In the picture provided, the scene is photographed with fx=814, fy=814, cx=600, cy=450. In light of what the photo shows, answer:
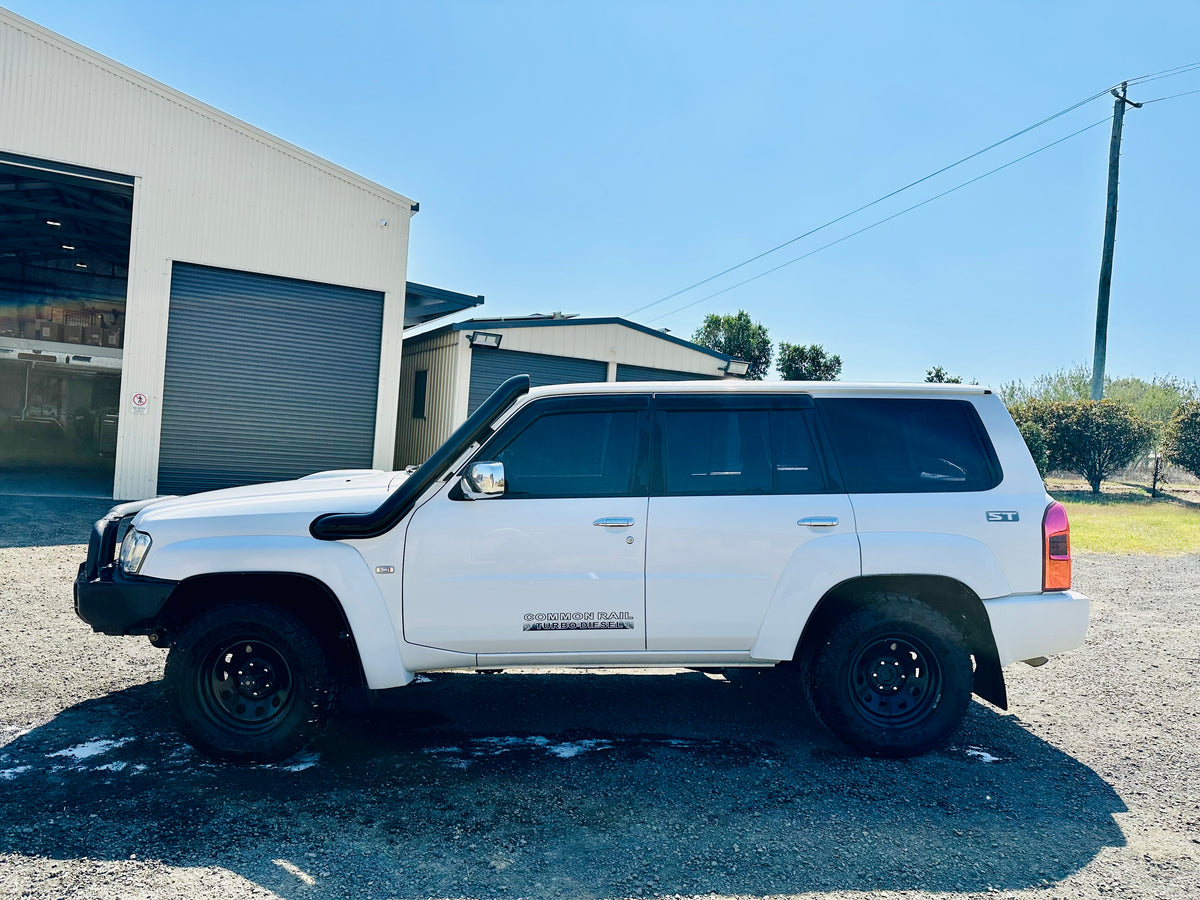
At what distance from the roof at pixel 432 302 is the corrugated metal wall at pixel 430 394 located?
2.03 feet

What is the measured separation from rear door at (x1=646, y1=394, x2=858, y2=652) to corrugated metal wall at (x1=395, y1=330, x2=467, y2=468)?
12402mm

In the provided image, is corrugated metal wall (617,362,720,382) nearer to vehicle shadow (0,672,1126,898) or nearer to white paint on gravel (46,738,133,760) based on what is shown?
vehicle shadow (0,672,1126,898)

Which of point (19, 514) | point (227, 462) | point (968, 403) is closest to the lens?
point (968, 403)

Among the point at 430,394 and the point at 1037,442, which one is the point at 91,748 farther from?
the point at 1037,442

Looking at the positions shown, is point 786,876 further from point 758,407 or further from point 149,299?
point 149,299

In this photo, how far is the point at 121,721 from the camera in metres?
4.62

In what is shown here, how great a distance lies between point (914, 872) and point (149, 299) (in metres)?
15.2

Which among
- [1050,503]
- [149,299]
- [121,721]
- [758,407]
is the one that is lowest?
[121,721]

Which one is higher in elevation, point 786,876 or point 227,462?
point 227,462

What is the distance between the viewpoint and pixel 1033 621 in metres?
4.26

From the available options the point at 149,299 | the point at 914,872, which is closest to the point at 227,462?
the point at 149,299

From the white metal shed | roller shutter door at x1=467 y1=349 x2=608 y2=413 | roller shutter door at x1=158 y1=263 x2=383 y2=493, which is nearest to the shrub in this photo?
roller shutter door at x1=467 y1=349 x2=608 y2=413

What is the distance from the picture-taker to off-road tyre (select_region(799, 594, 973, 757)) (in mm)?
4254

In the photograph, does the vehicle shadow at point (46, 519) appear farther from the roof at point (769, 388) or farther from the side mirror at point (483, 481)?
the roof at point (769, 388)
